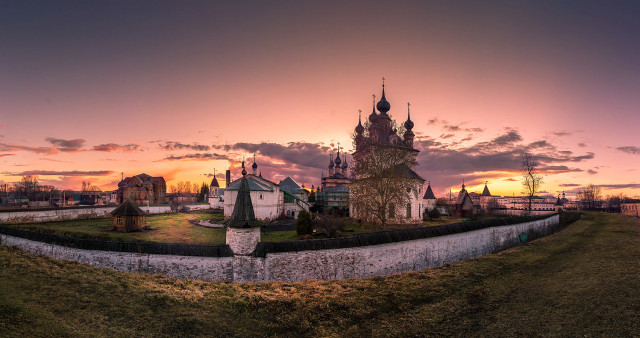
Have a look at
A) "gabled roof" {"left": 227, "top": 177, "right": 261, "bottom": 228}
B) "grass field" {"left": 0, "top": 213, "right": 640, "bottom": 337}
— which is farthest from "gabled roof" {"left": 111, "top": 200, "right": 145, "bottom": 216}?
"gabled roof" {"left": 227, "top": 177, "right": 261, "bottom": 228}

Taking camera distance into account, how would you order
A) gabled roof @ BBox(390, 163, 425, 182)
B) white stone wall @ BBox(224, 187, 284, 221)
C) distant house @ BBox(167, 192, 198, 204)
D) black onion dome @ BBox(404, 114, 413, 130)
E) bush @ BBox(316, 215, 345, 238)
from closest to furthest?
bush @ BBox(316, 215, 345, 238) → gabled roof @ BBox(390, 163, 425, 182) → white stone wall @ BBox(224, 187, 284, 221) → black onion dome @ BBox(404, 114, 413, 130) → distant house @ BBox(167, 192, 198, 204)

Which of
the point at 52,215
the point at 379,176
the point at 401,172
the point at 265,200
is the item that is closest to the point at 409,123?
the point at 401,172

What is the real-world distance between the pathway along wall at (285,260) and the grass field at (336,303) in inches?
32.8

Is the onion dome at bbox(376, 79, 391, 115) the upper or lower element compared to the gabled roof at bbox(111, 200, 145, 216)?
upper

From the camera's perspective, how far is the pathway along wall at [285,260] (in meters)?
13.0

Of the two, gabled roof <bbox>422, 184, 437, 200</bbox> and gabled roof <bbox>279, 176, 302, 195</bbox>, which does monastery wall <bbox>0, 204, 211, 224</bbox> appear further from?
gabled roof <bbox>422, 184, 437, 200</bbox>

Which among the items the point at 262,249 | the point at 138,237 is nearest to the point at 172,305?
the point at 262,249

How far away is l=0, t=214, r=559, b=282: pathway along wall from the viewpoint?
13.0m

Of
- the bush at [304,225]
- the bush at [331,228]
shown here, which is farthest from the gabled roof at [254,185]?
the bush at [304,225]

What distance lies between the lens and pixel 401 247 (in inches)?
608

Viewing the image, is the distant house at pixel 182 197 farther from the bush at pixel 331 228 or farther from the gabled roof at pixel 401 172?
the gabled roof at pixel 401 172

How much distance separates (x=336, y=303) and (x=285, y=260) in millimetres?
3859

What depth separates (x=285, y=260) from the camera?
13.3 meters

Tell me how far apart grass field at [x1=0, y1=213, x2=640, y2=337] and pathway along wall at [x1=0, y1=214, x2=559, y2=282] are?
83 centimetres
